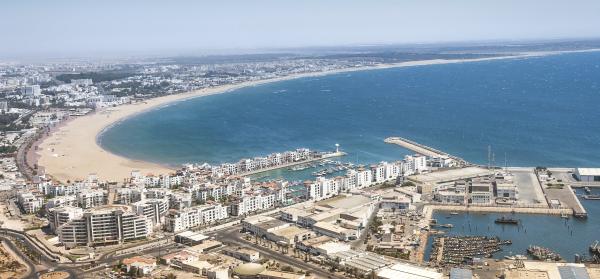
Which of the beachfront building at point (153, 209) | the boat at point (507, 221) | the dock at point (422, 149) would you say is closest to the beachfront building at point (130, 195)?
the beachfront building at point (153, 209)

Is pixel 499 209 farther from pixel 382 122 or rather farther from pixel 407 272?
pixel 382 122

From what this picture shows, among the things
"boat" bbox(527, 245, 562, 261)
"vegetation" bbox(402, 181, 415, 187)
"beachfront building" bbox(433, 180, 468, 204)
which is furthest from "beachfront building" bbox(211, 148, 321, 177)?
"boat" bbox(527, 245, 562, 261)

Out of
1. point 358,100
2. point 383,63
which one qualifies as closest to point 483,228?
point 358,100

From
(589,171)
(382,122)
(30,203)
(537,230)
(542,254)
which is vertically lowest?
(537,230)

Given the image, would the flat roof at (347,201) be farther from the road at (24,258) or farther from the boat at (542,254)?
the road at (24,258)

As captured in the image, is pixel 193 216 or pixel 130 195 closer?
pixel 193 216

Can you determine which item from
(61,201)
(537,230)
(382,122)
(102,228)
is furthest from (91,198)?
(382,122)
